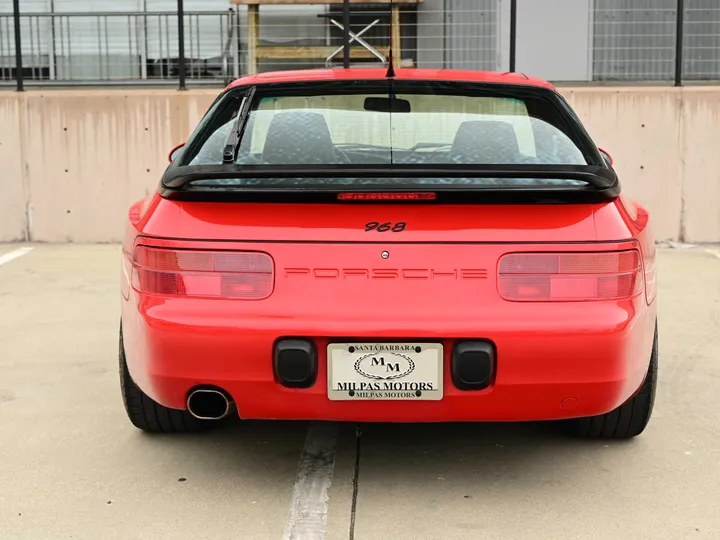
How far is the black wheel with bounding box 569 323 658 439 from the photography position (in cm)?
374

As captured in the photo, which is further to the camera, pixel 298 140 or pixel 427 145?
→ pixel 427 145

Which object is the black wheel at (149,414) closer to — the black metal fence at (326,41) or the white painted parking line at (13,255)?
the white painted parking line at (13,255)

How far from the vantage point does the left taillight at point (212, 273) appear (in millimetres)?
3131

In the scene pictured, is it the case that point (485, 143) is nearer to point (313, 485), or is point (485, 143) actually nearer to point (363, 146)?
point (363, 146)

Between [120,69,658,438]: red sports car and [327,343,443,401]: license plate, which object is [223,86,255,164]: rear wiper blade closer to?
[120,69,658,438]: red sports car

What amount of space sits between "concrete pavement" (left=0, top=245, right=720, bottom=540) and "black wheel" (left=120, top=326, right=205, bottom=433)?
2.0 inches

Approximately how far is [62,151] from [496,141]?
6.26 metres

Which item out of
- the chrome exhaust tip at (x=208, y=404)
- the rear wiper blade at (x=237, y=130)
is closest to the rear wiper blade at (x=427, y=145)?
the rear wiper blade at (x=237, y=130)

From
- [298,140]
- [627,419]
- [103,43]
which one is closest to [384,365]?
[298,140]

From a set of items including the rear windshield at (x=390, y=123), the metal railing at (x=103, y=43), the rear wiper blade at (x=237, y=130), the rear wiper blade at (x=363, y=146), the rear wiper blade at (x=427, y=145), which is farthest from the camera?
the metal railing at (x=103, y=43)

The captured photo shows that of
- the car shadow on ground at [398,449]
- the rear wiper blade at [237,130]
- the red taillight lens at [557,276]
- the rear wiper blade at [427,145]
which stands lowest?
the car shadow on ground at [398,449]

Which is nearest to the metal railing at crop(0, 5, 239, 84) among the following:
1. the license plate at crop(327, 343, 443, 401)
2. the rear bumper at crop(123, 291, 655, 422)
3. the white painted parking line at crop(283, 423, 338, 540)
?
the white painted parking line at crop(283, 423, 338, 540)

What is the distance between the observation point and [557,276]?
3.12 meters

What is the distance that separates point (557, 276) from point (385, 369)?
1.88 feet
